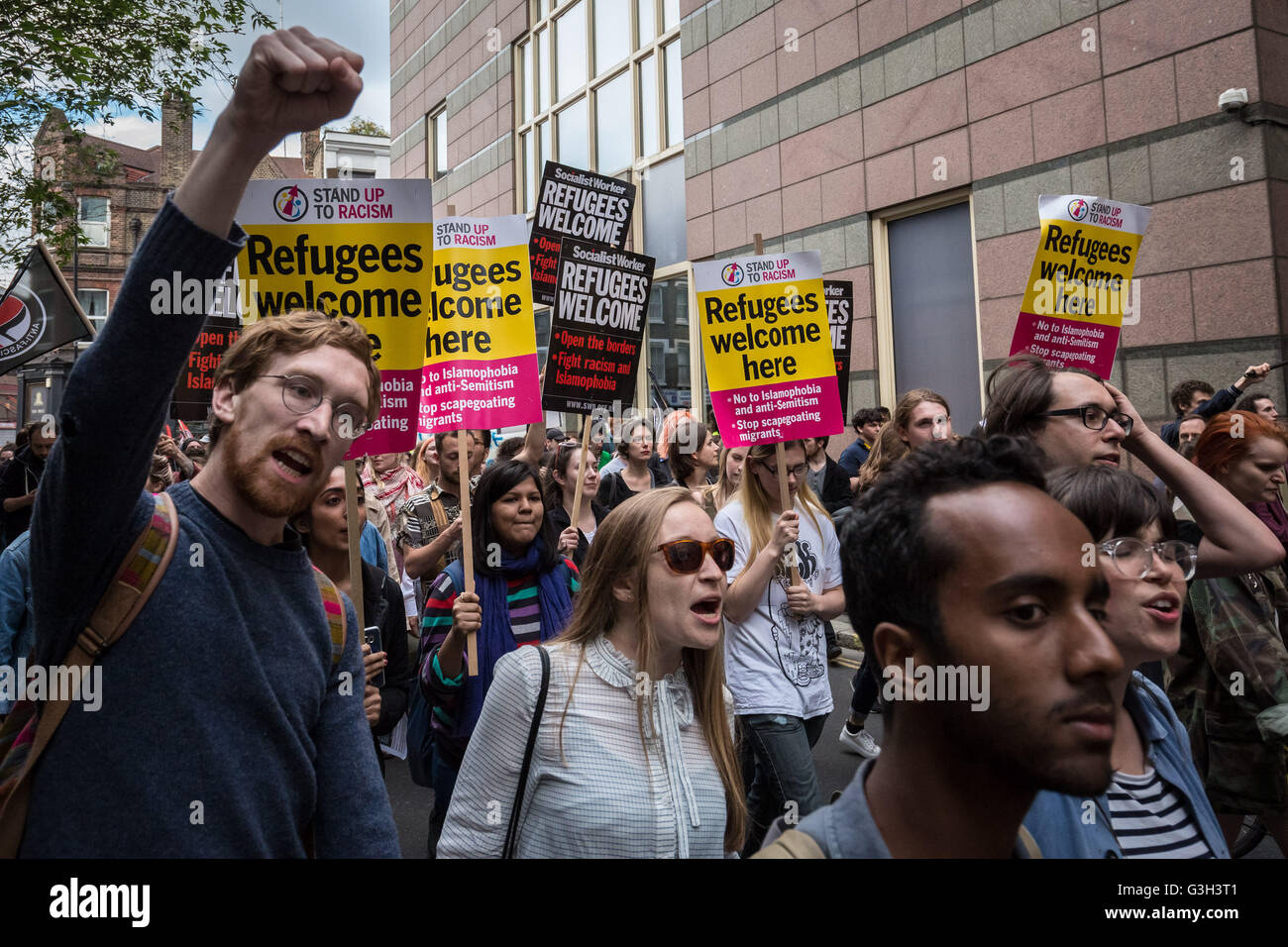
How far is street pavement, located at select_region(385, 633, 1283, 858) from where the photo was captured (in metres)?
4.88

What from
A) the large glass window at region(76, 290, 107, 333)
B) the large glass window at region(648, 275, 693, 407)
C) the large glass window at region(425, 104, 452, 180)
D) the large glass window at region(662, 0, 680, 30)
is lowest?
the large glass window at region(648, 275, 693, 407)

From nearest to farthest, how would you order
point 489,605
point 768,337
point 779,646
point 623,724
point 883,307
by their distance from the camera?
point 623,724 < point 489,605 < point 779,646 < point 768,337 < point 883,307

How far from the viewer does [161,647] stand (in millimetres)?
1541

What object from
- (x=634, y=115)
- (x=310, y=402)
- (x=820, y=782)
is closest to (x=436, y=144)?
(x=634, y=115)

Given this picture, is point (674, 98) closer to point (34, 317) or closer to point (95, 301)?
point (34, 317)

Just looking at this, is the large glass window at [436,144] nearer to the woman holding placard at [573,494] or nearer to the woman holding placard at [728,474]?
the woman holding placard at [573,494]

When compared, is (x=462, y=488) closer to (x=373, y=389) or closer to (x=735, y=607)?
(x=735, y=607)

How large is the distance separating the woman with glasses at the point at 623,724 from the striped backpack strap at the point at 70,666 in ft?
3.68

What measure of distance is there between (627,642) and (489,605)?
5.06 ft

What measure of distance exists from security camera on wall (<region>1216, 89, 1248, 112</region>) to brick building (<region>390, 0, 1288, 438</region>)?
8 cm

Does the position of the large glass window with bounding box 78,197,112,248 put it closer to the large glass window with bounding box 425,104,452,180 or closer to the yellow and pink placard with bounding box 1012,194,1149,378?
the large glass window with bounding box 425,104,452,180

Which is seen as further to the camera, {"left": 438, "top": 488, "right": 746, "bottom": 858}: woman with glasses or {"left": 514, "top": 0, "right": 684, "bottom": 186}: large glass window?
{"left": 514, "top": 0, "right": 684, "bottom": 186}: large glass window

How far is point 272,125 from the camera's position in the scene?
4.77 feet

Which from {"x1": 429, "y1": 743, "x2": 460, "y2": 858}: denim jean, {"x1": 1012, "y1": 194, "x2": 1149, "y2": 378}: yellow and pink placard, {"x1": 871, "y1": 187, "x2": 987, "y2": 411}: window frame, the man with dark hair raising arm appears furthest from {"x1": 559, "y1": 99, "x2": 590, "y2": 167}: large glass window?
{"x1": 429, "y1": 743, "x2": 460, "y2": 858}: denim jean
